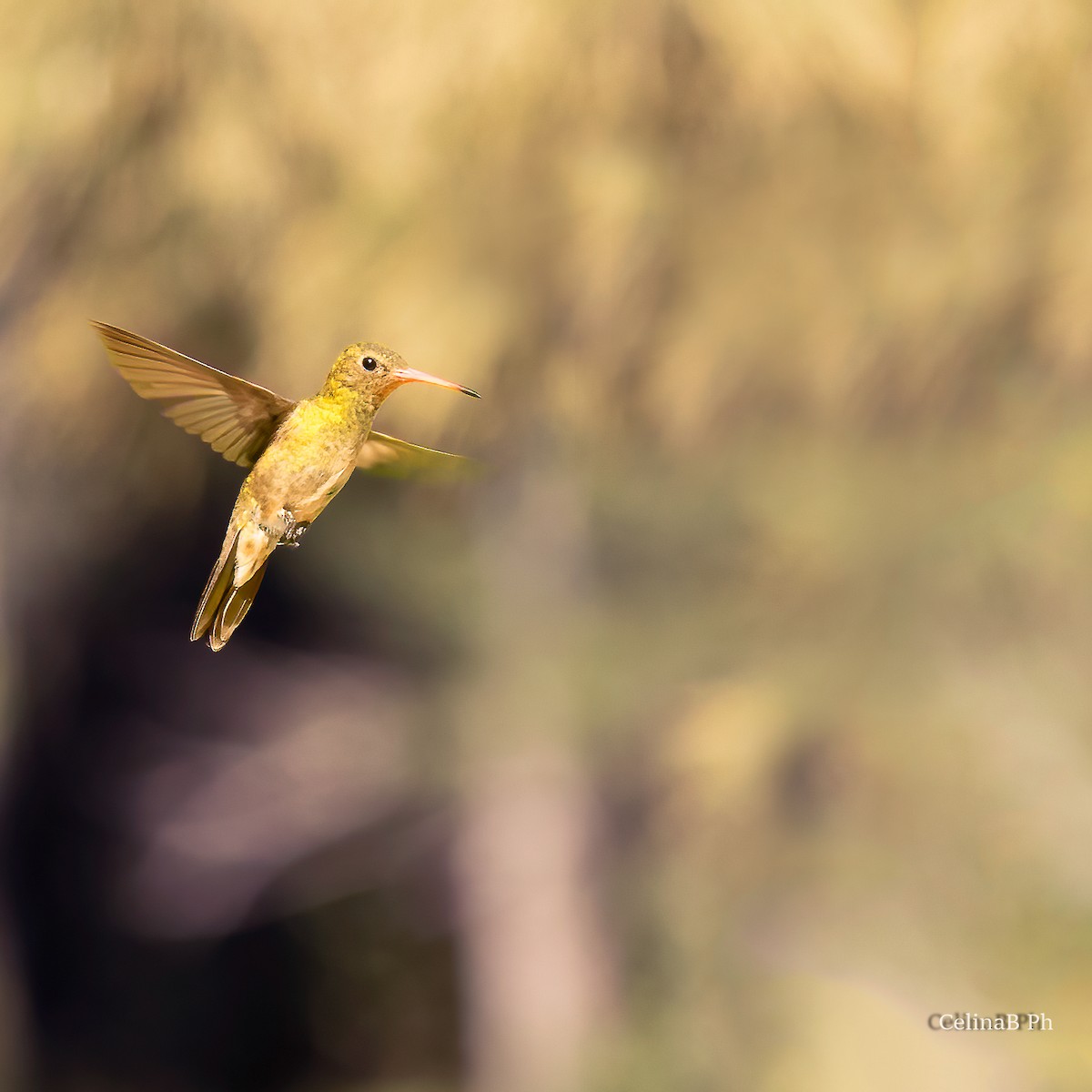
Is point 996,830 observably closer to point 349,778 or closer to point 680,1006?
point 680,1006

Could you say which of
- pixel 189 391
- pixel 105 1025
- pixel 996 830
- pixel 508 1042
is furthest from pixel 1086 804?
pixel 189 391

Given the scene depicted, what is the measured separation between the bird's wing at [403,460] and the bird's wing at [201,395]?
0.02 metres

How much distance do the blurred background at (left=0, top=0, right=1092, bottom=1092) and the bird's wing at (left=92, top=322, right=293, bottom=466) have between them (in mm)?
576

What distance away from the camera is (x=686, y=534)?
1005 millimetres

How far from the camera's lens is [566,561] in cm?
100

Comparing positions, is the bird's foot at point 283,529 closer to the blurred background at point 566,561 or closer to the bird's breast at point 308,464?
the bird's breast at point 308,464

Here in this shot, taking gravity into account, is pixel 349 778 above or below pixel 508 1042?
above

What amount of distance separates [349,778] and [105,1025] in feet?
1.03

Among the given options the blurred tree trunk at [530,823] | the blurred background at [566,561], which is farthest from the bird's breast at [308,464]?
the blurred tree trunk at [530,823]

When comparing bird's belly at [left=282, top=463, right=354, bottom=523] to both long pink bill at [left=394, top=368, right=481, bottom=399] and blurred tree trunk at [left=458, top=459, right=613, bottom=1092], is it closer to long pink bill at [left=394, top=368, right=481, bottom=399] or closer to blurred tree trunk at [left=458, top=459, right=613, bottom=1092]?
long pink bill at [left=394, top=368, right=481, bottom=399]

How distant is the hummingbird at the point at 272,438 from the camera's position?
0.58ft

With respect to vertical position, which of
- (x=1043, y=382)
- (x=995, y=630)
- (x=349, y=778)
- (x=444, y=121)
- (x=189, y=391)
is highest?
(x=444, y=121)

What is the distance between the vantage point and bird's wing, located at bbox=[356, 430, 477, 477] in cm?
19

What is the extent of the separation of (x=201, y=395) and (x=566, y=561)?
0.81m
